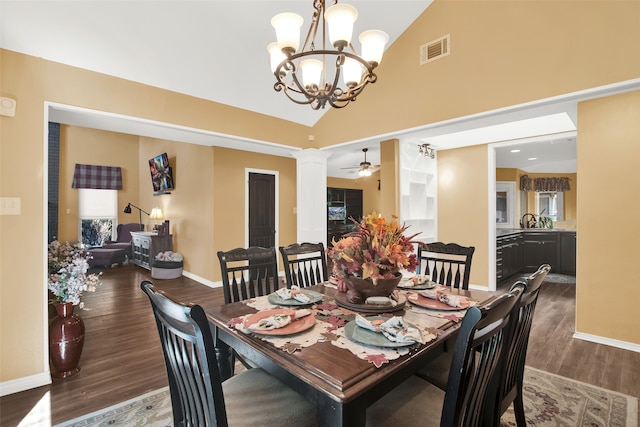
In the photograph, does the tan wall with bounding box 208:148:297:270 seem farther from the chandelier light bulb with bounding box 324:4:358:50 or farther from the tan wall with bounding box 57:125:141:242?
the tan wall with bounding box 57:125:141:242

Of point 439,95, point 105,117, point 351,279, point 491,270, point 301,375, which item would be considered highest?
point 439,95

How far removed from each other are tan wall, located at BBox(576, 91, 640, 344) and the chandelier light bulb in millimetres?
2524

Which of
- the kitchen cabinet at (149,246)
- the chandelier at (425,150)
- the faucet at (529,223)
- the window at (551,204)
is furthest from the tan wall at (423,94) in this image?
the window at (551,204)

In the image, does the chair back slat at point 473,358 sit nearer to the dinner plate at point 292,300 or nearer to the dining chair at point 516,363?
the dining chair at point 516,363

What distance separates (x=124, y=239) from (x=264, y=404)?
7.86m

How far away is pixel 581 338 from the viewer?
2.94 m

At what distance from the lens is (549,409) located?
1966 millimetres

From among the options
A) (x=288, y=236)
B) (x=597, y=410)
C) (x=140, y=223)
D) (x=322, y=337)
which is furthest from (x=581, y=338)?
(x=140, y=223)

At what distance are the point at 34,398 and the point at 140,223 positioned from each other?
665 centimetres

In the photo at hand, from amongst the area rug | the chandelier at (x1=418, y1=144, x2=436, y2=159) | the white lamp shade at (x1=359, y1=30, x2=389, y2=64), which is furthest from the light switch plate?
the chandelier at (x1=418, y1=144, x2=436, y2=159)

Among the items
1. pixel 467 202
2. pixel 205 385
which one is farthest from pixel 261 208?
pixel 205 385

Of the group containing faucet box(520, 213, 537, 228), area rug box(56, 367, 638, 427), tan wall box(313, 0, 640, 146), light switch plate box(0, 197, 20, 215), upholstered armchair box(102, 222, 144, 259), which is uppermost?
tan wall box(313, 0, 640, 146)

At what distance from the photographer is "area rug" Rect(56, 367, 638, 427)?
1.85 metres

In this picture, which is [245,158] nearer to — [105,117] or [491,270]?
[105,117]
